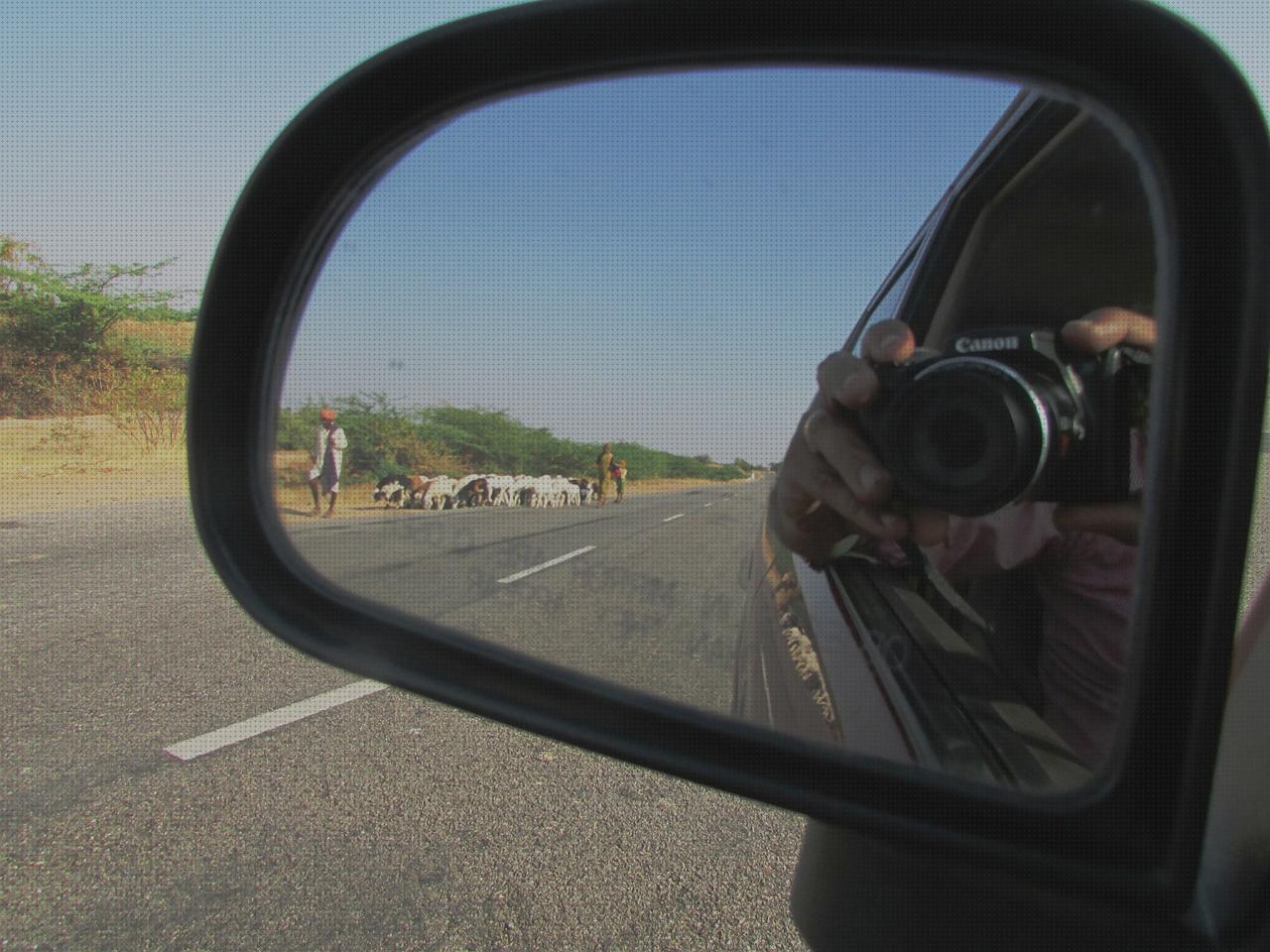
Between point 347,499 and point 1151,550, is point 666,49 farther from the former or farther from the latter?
point 347,499

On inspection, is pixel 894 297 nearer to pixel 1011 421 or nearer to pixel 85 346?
pixel 1011 421

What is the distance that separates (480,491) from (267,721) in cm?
317

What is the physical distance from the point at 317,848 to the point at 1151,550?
108 inches

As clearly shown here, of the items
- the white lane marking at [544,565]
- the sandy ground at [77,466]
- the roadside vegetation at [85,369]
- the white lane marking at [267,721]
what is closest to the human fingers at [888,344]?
the white lane marking at [544,565]

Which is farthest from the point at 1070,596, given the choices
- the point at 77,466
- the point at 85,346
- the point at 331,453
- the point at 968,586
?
the point at 85,346

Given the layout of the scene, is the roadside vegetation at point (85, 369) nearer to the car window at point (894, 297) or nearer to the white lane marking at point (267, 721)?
the white lane marking at point (267, 721)

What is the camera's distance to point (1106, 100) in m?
0.78

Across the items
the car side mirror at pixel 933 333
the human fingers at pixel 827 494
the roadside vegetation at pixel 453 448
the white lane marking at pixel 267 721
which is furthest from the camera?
the white lane marking at pixel 267 721

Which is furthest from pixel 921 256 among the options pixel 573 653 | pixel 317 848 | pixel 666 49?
pixel 317 848

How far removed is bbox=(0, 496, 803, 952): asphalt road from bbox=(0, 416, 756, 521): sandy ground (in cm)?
1193

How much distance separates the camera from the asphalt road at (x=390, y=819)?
1583mm

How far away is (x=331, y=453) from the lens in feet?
5.25

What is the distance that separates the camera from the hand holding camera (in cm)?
73

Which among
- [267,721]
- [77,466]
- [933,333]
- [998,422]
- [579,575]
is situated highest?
[933,333]
